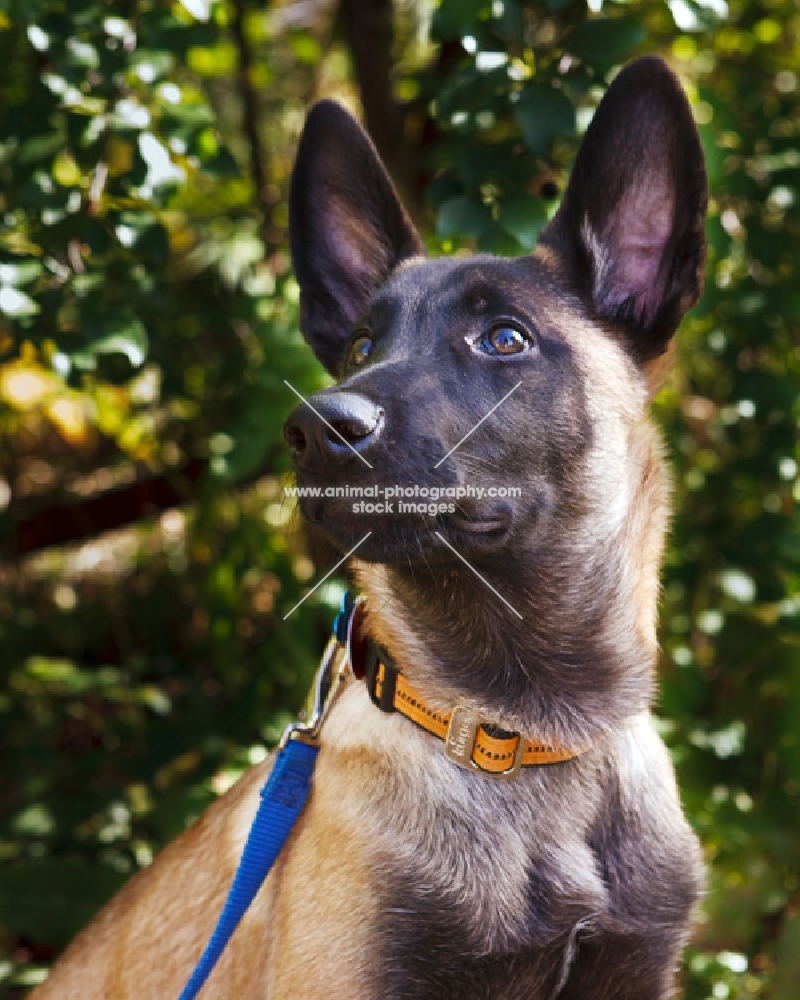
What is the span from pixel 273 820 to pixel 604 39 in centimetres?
203

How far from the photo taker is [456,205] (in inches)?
108

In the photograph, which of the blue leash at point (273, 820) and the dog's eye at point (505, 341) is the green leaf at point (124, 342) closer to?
the blue leash at point (273, 820)

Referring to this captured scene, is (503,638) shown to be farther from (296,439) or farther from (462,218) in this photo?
(462,218)

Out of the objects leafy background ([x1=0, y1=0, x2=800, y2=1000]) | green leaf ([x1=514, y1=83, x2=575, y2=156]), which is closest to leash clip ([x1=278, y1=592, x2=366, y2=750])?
leafy background ([x1=0, y1=0, x2=800, y2=1000])

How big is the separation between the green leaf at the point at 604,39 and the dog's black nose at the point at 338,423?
58.4 inches

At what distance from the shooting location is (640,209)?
212cm

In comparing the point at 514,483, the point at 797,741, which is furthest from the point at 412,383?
the point at 797,741

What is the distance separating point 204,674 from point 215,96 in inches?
120

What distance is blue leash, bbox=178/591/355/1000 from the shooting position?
1.92m

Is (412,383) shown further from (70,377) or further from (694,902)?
(70,377)

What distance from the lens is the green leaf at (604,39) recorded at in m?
2.62

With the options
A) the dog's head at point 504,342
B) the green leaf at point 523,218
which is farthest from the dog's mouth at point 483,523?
the green leaf at point 523,218

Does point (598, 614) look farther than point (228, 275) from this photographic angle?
No

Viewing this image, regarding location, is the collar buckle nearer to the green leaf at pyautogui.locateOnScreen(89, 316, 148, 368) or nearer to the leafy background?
the leafy background
